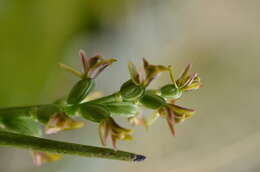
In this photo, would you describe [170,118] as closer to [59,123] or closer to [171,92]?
[171,92]

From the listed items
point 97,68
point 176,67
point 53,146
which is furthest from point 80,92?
point 176,67

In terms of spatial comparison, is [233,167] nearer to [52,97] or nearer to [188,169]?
[188,169]

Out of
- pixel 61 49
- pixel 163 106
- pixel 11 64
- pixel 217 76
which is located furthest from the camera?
pixel 217 76

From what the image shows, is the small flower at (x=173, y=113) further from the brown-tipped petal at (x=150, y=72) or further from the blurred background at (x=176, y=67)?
the blurred background at (x=176, y=67)

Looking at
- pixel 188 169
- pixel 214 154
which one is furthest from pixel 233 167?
pixel 188 169

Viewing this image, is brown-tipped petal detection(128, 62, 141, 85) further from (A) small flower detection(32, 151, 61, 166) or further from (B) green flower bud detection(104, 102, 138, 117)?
(A) small flower detection(32, 151, 61, 166)

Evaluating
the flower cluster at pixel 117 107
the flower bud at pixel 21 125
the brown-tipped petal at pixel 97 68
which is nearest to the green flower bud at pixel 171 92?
the flower cluster at pixel 117 107
